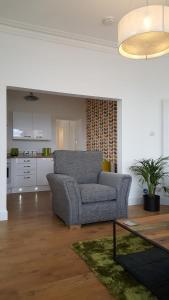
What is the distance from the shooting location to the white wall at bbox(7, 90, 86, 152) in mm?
5703

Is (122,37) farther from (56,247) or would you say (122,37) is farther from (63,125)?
(63,125)

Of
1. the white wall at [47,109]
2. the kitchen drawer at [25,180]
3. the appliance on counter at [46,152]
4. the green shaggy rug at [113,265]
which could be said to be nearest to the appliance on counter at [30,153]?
the white wall at [47,109]

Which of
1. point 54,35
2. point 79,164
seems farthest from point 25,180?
point 54,35

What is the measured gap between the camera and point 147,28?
166 centimetres

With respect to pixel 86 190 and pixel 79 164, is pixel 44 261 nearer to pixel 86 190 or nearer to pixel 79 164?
pixel 86 190

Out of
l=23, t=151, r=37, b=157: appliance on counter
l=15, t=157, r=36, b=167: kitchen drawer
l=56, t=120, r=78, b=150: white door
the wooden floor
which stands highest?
l=56, t=120, r=78, b=150: white door

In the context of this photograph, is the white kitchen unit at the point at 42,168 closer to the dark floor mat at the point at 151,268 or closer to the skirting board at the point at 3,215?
the skirting board at the point at 3,215

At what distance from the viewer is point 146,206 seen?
12.0 feet

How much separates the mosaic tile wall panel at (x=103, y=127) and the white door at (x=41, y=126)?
118 centimetres

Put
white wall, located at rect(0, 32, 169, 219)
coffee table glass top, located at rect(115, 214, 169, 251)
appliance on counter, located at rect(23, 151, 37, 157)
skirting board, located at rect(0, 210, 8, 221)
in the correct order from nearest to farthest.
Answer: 1. coffee table glass top, located at rect(115, 214, 169, 251)
2. skirting board, located at rect(0, 210, 8, 221)
3. white wall, located at rect(0, 32, 169, 219)
4. appliance on counter, located at rect(23, 151, 37, 157)

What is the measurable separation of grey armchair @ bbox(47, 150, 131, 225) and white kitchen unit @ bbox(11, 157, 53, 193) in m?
2.31

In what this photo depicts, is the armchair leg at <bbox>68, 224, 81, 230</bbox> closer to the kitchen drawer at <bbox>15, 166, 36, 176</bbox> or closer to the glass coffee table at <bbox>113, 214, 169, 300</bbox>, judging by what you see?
the glass coffee table at <bbox>113, 214, 169, 300</bbox>

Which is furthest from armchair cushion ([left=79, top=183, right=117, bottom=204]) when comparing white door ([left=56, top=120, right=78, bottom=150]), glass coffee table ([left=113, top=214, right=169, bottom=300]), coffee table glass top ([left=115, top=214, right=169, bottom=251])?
white door ([left=56, top=120, right=78, bottom=150])

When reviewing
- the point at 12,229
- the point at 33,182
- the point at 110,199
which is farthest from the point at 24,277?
the point at 33,182
